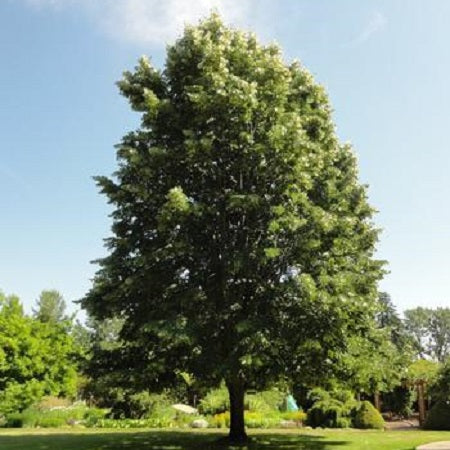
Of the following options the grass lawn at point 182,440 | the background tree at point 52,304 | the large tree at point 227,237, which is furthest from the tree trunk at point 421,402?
the background tree at point 52,304

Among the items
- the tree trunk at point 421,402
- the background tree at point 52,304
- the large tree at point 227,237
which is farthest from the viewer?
the background tree at point 52,304

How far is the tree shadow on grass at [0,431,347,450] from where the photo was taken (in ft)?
61.8

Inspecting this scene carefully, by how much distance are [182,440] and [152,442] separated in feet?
4.22

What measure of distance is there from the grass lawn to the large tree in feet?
7.04

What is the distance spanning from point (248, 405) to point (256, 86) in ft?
76.7

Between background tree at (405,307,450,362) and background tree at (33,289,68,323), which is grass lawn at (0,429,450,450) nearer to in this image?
background tree at (33,289,68,323)

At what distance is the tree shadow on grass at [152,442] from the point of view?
1884 centimetres

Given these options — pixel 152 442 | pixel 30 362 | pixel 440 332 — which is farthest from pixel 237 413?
pixel 440 332

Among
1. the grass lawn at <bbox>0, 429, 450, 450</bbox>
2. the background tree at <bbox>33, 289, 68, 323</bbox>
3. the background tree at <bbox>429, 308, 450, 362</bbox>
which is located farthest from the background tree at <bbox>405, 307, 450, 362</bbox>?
the grass lawn at <bbox>0, 429, 450, 450</bbox>

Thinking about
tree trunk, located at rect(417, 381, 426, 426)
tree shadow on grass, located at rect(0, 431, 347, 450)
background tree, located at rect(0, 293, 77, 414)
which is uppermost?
background tree, located at rect(0, 293, 77, 414)

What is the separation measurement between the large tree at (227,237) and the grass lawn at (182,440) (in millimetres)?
2145

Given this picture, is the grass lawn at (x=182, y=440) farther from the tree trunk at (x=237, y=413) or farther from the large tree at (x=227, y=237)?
the large tree at (x=227, y=237)

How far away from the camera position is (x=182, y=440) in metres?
21.2

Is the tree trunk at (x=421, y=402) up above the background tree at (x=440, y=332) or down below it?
below
